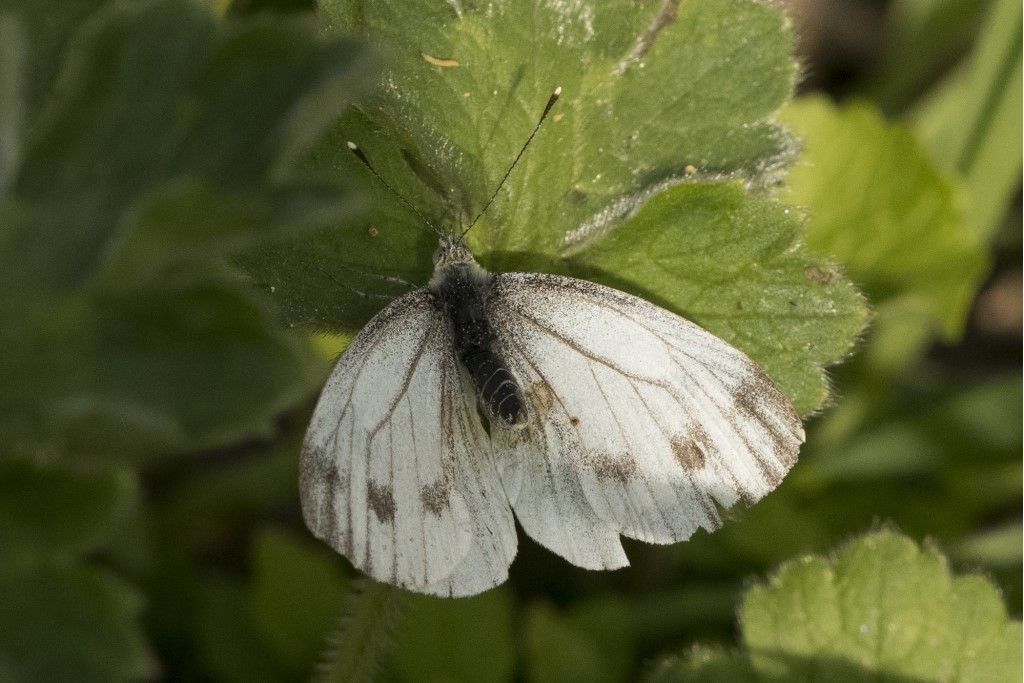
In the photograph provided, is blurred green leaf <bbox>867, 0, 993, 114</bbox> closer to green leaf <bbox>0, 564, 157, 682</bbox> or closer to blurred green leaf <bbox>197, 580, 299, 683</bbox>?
blurred green leaf <bbox>197, 580, 299, 683</bbox>

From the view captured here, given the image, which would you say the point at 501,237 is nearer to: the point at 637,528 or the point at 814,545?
the point at 637,528

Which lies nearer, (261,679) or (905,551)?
(905,551)

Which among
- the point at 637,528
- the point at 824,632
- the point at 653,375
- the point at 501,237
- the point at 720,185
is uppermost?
the point at 501,237

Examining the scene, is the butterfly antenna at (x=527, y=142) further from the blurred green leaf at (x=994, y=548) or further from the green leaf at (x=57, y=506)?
the blurred green leaf at (x=994, y=548)

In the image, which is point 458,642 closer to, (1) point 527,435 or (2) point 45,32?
(1) point 527,435

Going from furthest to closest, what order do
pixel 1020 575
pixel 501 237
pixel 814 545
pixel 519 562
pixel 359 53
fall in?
pixel 519 562 → pixel 814 545 → pixel 1020 575 → pixel 501 237 → pixel 359 53

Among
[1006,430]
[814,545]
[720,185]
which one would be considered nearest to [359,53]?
[720,185]

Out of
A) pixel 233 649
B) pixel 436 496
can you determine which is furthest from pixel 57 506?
pixel 233 649
